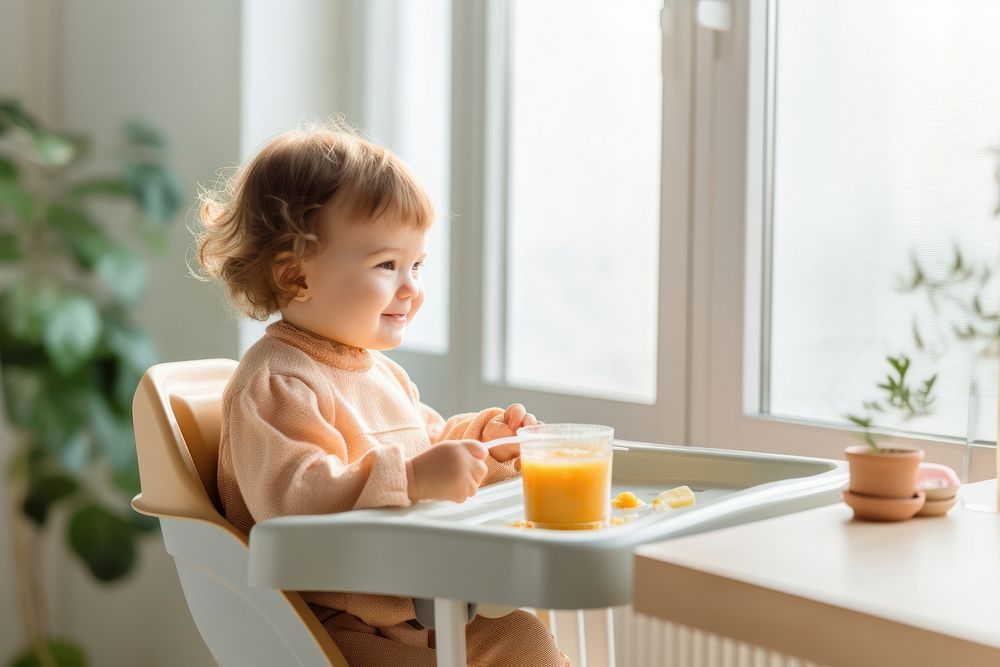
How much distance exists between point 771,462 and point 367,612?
427mm

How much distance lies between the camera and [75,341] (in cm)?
209

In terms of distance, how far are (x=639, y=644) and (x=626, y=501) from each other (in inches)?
22.9

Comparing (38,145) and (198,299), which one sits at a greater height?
(38,145)

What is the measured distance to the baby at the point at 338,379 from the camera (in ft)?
3.28

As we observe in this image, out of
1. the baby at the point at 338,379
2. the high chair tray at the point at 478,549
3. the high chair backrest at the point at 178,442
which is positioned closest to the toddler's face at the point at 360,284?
the baby at the point at 338,379

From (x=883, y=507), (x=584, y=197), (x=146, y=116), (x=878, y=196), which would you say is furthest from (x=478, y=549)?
(x=146, y=116)

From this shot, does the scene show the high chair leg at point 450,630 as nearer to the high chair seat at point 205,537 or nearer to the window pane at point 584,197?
the high chair seat at point 205,537

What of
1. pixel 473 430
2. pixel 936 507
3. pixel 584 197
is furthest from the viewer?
pixel 584 197

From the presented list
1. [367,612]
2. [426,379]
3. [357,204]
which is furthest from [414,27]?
[367,612]

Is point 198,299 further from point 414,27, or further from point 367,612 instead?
point 367,612

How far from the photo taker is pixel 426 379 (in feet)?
6.82

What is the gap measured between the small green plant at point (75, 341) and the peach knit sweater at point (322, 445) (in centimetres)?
106

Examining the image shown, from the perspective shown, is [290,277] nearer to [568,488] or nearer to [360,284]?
[360,284]

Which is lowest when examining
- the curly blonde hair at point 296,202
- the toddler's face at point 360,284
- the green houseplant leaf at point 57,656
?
the green houseplant leaf at point 57,656
